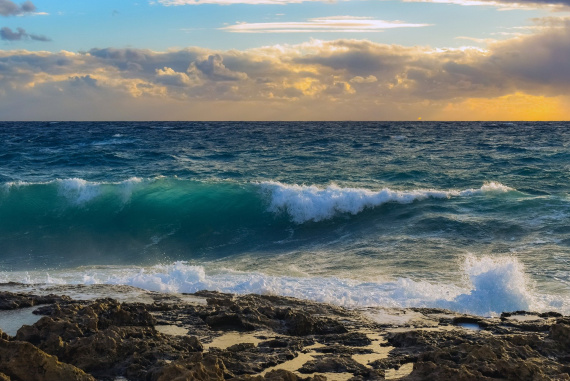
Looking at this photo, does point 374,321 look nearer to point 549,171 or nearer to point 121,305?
point 121,305

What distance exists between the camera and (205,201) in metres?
19.5

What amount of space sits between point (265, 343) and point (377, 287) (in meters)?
4.00

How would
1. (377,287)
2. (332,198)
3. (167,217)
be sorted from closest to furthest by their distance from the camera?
(377,287) → (332,198) → (167,217)

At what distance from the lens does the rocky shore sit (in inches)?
192

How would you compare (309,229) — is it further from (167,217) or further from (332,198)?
(167,217)

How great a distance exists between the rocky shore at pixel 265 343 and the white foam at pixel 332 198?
9.89 m

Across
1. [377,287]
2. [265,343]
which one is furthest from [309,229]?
[265,343]

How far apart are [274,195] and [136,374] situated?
14.3m

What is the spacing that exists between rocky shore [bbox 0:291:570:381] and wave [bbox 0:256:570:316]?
84cm

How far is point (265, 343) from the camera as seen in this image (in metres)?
6.11

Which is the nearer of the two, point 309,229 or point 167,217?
point 309,229

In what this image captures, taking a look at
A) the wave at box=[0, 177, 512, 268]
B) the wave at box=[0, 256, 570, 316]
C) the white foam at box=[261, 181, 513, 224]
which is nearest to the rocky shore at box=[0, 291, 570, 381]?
the wave at box=[0, 256, 570, 316]

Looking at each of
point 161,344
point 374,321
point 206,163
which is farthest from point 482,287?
point 206,163

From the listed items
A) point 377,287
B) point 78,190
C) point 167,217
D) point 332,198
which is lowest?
point 167,217
